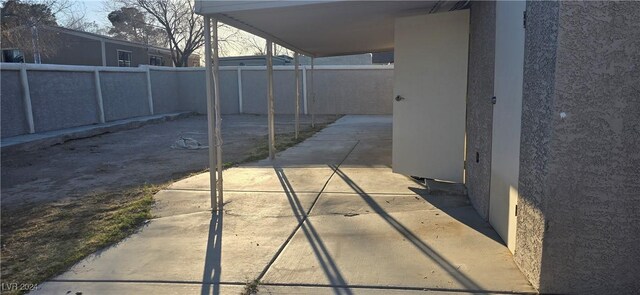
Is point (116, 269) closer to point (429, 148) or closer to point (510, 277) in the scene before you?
point (510, 277)

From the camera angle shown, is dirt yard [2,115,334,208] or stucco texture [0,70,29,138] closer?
dirt yard [2,115,334,208]

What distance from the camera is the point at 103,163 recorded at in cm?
883

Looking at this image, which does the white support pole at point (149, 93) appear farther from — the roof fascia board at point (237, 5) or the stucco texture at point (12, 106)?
the roof fascia board at point (237, 5)

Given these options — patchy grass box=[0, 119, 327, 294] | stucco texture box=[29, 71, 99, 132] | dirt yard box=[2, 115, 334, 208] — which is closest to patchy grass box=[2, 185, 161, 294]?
patchy grass box=[0, 119, 327, 294]

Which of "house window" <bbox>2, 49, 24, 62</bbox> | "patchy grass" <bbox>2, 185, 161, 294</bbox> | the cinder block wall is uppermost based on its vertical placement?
"house window" <bbox>2, 49, 24, 62</bbox>

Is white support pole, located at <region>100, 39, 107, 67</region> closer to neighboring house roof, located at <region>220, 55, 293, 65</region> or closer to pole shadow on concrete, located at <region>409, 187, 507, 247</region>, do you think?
neighboring house roof, located at <region>220, 55, 293, 65</region>

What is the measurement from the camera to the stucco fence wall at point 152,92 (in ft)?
38.0

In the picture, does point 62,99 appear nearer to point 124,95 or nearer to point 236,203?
point 124,95

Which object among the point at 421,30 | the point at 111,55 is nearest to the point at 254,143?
the point at 421,30

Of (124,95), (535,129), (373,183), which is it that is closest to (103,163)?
(373,183)

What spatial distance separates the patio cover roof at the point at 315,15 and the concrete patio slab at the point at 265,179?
213cm

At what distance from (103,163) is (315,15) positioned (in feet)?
19.8

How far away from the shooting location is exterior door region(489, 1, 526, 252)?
332 cm

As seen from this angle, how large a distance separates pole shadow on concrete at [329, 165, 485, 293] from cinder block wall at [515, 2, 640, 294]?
44 cm
